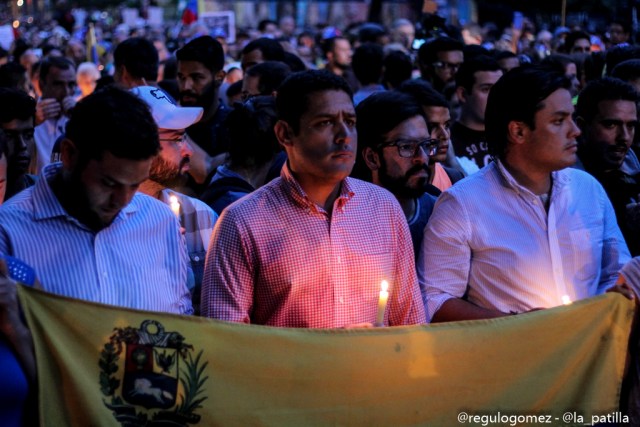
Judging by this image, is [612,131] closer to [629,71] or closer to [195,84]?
[629,71]

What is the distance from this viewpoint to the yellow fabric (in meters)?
3.47

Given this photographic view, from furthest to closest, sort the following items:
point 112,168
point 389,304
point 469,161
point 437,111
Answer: point 469,161, point 437,111, point 389,304, point 112,168

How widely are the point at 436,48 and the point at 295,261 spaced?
22.8 ft

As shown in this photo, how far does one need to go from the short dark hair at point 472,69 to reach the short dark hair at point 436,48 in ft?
6.42

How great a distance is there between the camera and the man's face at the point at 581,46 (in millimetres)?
13660

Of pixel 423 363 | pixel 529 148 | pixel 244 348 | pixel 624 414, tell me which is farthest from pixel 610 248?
pixel 244 348

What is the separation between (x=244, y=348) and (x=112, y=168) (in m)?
0.81

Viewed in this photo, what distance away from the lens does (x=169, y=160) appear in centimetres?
479

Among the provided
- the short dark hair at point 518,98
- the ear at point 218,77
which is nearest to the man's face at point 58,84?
the ear at point 218,77

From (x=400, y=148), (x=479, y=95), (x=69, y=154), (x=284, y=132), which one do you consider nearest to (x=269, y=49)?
(x=479, y=95)

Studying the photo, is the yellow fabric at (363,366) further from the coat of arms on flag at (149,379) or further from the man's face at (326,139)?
the man's face at (326,139)

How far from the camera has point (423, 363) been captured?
3867 millimetres

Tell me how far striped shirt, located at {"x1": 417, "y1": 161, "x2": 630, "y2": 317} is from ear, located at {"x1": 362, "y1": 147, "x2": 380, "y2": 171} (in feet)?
2.10

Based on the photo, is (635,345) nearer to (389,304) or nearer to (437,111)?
(389,304)
